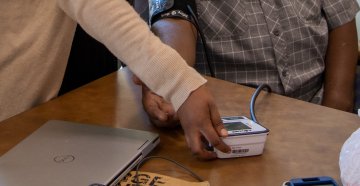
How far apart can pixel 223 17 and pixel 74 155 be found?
641 millimetres

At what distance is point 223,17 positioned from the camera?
1.13 m

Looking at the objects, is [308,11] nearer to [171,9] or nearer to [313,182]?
[171,9]

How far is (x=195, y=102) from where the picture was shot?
619 millimetres

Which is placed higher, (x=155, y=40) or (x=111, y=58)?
(x=155, y=40)

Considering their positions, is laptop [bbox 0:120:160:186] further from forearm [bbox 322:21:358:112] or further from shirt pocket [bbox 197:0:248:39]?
forearm [bbox 322:21:358:112]

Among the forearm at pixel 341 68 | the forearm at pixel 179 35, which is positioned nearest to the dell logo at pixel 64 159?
the forearm at pixel 179 35

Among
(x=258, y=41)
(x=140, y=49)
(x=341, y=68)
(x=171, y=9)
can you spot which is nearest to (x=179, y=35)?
(x=171, y=9)

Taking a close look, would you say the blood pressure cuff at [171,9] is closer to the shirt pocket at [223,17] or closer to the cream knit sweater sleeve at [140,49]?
the shirt pocket at [223,17]

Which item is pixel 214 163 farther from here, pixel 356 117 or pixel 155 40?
pixel 356 117

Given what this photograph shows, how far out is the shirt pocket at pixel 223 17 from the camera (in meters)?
1.12

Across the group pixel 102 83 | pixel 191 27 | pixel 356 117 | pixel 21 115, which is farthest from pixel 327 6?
pixel 21 115

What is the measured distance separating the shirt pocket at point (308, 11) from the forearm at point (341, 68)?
3.9 inches

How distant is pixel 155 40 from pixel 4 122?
0.32 metres

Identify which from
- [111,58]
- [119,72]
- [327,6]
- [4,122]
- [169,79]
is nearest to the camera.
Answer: [169,79]
